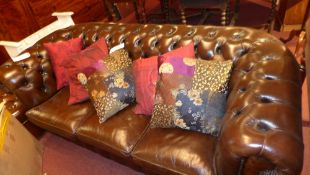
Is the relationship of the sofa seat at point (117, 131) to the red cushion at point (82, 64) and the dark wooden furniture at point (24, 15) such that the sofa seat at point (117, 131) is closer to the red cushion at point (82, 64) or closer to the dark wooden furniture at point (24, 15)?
the red cushion at point (82, 64)

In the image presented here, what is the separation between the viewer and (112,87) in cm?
163

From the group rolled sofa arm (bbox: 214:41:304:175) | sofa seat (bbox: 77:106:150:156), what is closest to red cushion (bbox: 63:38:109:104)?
sofa seat (bbox: 77:106:150:156)

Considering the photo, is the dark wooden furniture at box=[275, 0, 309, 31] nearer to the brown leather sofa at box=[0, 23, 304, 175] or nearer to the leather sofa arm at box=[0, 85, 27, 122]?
the brown leather sofa at box=[0, 23, 304, 175]

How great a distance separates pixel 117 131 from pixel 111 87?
0.31m

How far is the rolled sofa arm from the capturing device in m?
0.84

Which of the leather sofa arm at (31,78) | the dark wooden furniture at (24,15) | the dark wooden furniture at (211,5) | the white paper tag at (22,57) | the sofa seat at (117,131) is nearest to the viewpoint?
the sofa seat at (117,131)

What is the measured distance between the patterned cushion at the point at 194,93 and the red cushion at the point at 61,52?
1025 millimetres

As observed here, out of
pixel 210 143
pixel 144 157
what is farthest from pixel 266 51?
pixel 144 157

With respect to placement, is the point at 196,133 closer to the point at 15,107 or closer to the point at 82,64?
the point at 82,64

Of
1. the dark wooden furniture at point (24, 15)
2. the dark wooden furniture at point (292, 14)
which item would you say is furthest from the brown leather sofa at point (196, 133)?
the dark wooden furniture at point (292, 14)

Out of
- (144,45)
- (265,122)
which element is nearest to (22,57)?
(144,45)

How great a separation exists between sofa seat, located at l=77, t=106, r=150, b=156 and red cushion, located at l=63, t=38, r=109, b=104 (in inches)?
11.1

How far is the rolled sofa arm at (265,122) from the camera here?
842mm

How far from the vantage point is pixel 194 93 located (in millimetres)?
1301
